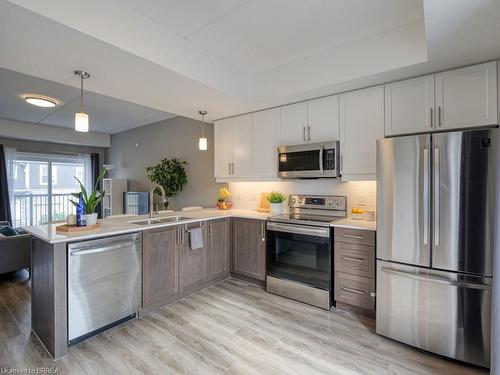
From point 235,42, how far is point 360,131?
5.16ft

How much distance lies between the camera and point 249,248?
329 centimetres

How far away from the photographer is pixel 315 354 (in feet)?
6.54

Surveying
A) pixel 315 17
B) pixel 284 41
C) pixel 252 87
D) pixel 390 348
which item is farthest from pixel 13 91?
pixel 390 348

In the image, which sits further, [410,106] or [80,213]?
[410,106]

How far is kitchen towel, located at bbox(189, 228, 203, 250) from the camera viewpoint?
9.57ft

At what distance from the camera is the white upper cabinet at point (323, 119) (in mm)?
2887

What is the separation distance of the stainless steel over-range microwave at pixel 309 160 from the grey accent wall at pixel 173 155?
1550 mm

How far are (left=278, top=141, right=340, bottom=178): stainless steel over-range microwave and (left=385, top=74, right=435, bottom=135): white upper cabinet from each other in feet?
1.94

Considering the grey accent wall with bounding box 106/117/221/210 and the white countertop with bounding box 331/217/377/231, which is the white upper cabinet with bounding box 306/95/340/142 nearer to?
the white countertop with bounding box 331/217/377/231

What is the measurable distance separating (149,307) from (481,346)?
2794 millimetres

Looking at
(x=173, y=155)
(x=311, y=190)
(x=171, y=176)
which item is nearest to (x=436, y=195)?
(x=311, y=190)

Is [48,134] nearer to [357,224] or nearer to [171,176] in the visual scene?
[171,176]

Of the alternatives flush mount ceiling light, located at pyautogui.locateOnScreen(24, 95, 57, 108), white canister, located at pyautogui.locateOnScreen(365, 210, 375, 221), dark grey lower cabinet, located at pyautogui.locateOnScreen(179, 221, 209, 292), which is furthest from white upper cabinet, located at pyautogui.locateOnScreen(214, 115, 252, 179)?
flush mount ceiling light, located at pyautogui.locateOnScreen(24, 95, 57, 108)

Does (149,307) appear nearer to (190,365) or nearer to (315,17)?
(190,365)
